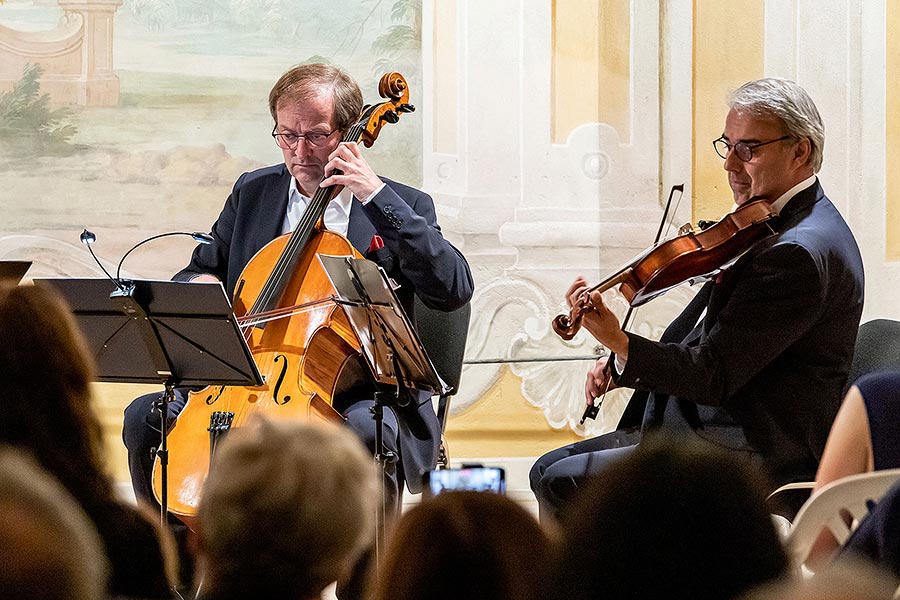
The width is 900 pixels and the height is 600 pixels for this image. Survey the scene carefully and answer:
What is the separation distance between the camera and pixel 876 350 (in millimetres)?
2877

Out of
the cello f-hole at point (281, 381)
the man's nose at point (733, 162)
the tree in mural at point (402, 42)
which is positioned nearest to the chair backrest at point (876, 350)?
the man's nose at point (733, 162)

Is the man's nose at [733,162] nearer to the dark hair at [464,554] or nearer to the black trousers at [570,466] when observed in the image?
the black trousers at [570,466]

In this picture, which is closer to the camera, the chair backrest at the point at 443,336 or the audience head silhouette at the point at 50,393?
the audience head silhouette at the point at 50,393

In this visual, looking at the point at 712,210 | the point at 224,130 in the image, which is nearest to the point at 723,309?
the point at 712,210

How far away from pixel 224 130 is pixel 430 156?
0.79m

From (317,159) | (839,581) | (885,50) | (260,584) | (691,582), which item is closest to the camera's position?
(839,581)

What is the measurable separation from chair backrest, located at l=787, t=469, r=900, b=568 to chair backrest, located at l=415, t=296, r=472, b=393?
5.19 feet

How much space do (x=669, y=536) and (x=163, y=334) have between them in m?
1.92

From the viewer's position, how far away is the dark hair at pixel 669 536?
1.02 metres

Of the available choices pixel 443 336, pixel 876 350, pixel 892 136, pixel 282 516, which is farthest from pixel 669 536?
pixel 892 136

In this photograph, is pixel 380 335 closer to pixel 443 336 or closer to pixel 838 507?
pixel 443 336

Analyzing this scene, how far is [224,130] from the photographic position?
4.49m

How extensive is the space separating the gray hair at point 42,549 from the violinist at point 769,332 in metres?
Answer: 1.84

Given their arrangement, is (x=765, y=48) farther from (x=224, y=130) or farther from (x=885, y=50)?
(x=224, y=130)
